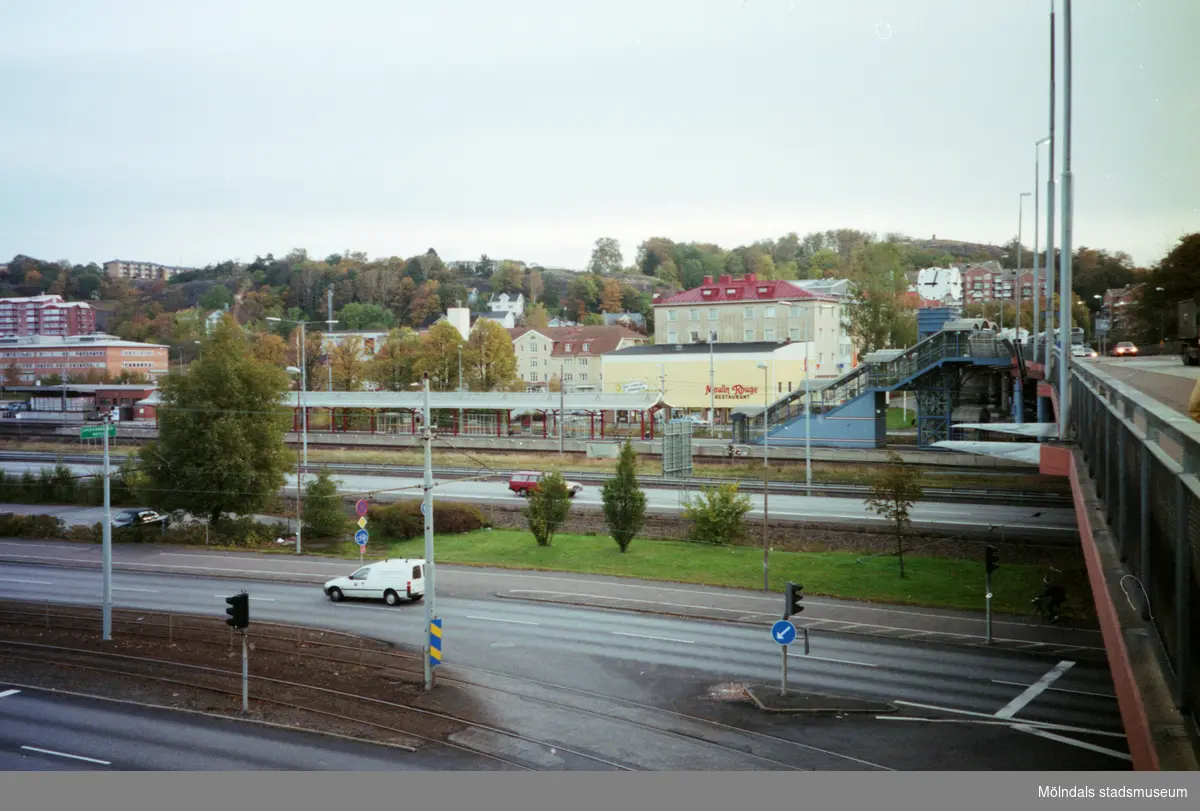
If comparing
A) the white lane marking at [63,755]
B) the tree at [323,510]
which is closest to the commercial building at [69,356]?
the tree at [323,510]

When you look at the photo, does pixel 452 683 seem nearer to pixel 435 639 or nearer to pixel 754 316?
pixel 435 639

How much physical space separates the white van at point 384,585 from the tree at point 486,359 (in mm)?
23932

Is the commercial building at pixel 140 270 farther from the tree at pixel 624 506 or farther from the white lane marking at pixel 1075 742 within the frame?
the white lane marking at pixel 1075 742

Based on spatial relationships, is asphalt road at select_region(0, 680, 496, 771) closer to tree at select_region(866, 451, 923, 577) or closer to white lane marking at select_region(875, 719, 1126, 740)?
white lane marking at select_region(875, 719, 1126, 740)

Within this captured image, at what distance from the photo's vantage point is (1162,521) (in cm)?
354

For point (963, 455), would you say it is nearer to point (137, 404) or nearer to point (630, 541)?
point (630, 541)

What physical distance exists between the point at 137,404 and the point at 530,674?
1770 centimetres

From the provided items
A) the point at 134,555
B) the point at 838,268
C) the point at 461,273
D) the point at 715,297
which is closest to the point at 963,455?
the point at 715,297

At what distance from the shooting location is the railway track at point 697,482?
2094 cm

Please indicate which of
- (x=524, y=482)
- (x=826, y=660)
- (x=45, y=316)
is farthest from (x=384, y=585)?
(x=45, y=316)

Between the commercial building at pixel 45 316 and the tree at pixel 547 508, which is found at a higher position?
the commercial building at pixel 45 316

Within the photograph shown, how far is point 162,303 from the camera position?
82.8 ft

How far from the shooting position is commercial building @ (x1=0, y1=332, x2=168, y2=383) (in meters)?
21.2

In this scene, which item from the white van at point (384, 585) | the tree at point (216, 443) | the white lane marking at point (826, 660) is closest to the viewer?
the white lane marking at point (826, 660)
